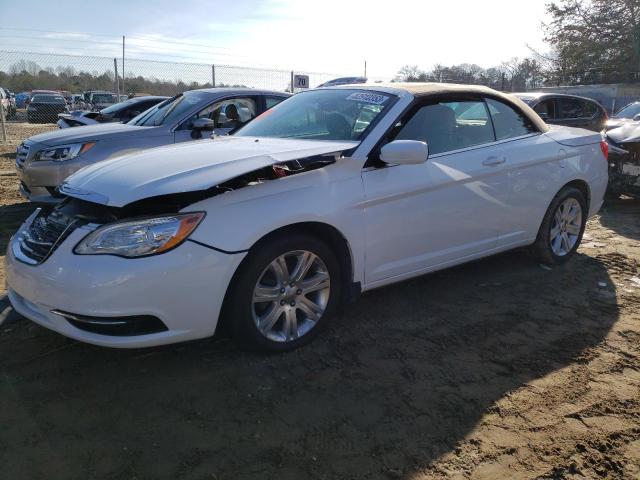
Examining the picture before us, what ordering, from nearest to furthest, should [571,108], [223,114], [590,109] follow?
1. [223,114]
2. [571,108]
3. [590,109]

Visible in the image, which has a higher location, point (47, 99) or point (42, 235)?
point (47, 99)

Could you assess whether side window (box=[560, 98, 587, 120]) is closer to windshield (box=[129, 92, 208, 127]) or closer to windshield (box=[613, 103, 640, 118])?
windshield (box=[613, 103, 640, 118])

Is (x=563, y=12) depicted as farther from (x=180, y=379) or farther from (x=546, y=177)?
(x=180, y=379)

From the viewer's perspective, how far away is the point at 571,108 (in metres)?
10.2

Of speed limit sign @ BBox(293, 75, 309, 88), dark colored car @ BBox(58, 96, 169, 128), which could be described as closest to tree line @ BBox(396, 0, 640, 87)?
speed limit sign @ BBox(293, 75, 309, 88)

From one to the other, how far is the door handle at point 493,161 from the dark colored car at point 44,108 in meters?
25.6

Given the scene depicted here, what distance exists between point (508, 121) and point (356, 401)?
9.51 feet

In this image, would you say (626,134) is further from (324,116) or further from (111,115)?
(111,115)

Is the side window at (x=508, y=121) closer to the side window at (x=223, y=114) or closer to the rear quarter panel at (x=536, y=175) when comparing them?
the rear quarter panel at (x=536, y=175)

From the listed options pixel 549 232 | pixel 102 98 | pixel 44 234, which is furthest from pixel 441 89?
pixel 102 98

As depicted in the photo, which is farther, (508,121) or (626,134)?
(626,134)

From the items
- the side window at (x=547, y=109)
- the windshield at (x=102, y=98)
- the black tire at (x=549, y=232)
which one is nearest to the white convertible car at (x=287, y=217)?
the black tire at (x=549, y=232)

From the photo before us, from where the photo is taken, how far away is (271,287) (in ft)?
10.4

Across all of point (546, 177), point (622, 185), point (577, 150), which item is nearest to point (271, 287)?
point (546, 177)
